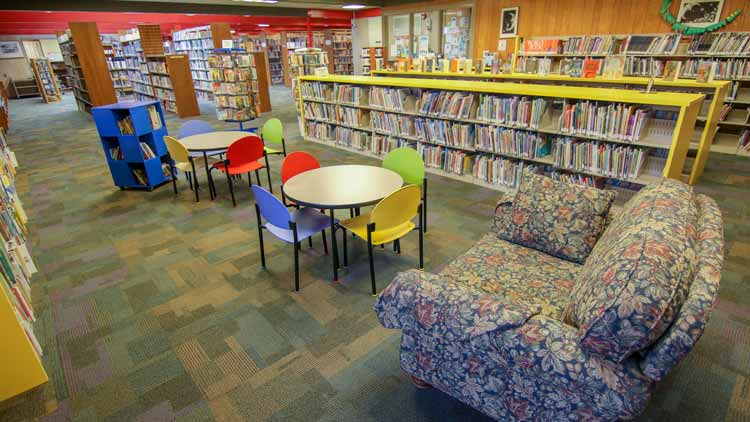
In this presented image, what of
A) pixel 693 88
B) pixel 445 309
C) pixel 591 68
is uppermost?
pixel 591 68

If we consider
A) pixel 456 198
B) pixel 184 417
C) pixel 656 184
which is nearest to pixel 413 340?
pixel 184 417

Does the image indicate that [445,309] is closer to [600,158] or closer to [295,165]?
[295,165]

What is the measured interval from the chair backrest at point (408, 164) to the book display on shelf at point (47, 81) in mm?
19343

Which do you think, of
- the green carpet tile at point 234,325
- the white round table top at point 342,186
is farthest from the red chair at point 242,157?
the white round table top at point 342,186

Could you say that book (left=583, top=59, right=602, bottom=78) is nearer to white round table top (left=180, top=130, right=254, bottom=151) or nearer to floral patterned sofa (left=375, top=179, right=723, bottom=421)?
floral patterned sofa (left=375, top=179, right=723, bottom=421)

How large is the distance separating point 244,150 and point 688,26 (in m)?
7.60

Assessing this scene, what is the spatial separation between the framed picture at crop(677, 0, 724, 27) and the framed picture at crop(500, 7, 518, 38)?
10.3 feet

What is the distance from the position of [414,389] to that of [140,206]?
168 inches

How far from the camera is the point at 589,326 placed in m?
1.28

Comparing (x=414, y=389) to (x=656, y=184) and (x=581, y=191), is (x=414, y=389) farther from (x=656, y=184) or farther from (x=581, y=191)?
(x=656, y=184)

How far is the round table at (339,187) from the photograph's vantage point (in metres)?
2.77

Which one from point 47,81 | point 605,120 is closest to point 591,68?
point 605,120

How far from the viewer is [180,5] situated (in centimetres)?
1041

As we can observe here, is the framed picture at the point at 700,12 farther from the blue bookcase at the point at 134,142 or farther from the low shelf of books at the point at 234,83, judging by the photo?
the low shelf of books at the point at 234,83
